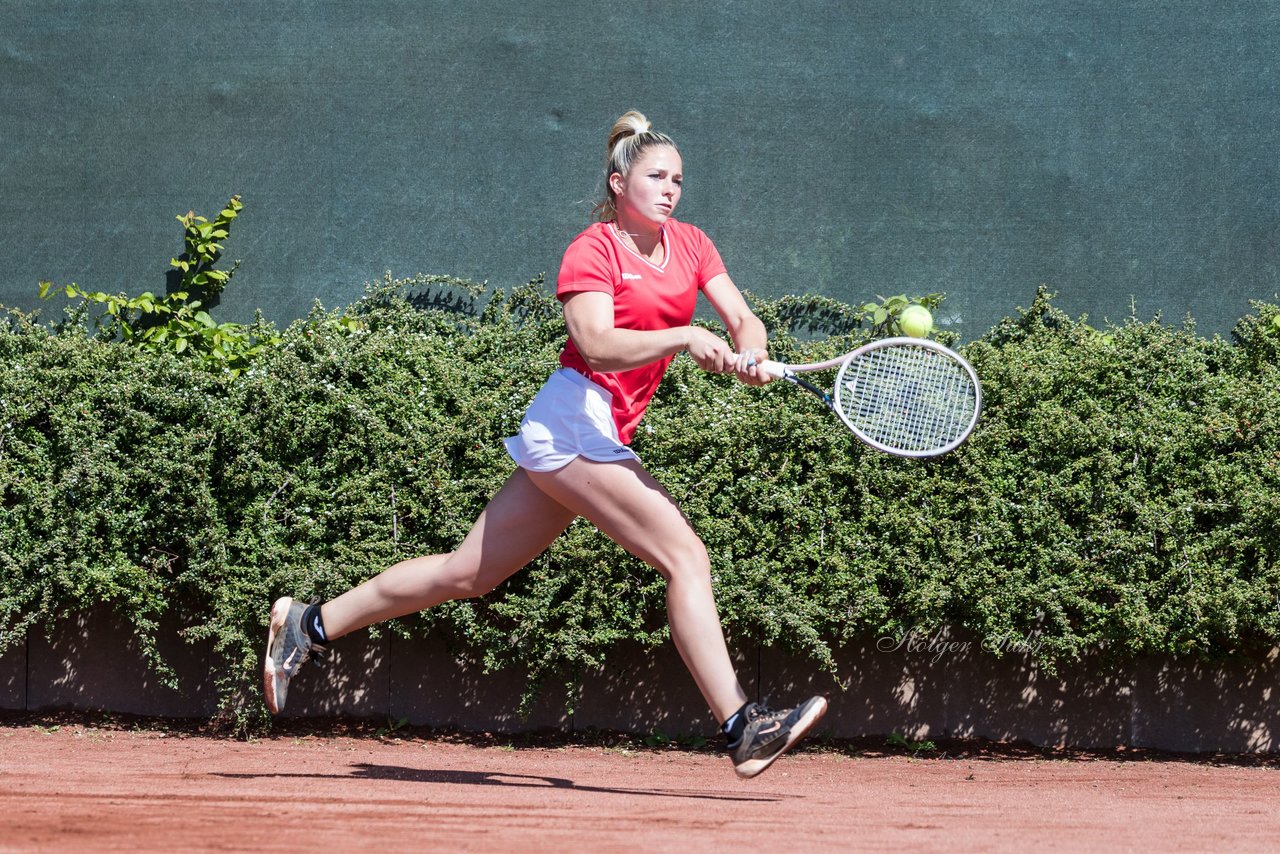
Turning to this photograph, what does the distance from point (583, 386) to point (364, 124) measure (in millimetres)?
3316

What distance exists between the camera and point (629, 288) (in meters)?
3.90

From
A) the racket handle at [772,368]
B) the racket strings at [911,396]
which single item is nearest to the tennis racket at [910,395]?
the racket strings at [911,396]

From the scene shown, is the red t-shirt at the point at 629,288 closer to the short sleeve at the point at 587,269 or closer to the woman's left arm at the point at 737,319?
the short sleeve at the point at 587,269

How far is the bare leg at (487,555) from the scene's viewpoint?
161 inches

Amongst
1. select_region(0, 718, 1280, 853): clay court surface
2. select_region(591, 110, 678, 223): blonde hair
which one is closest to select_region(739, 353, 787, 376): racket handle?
select_region(591, 110, 678, 223): blonde hair

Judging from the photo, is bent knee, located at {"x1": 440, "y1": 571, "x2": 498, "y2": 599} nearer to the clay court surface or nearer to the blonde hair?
the clay court surface

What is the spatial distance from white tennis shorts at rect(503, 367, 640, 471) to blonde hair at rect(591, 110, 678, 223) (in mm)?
582

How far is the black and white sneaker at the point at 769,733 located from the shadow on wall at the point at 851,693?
194 cm

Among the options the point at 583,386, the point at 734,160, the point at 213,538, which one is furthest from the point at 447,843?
the point at 734,160

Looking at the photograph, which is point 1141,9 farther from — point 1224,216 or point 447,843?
point 447,843

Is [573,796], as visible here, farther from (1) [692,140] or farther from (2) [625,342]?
(1) [692,140]

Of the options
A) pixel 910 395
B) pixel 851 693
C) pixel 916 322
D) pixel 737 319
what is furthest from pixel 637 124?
pixel 851 693

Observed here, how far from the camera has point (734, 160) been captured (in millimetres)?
6652

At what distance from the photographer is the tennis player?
145 inches
